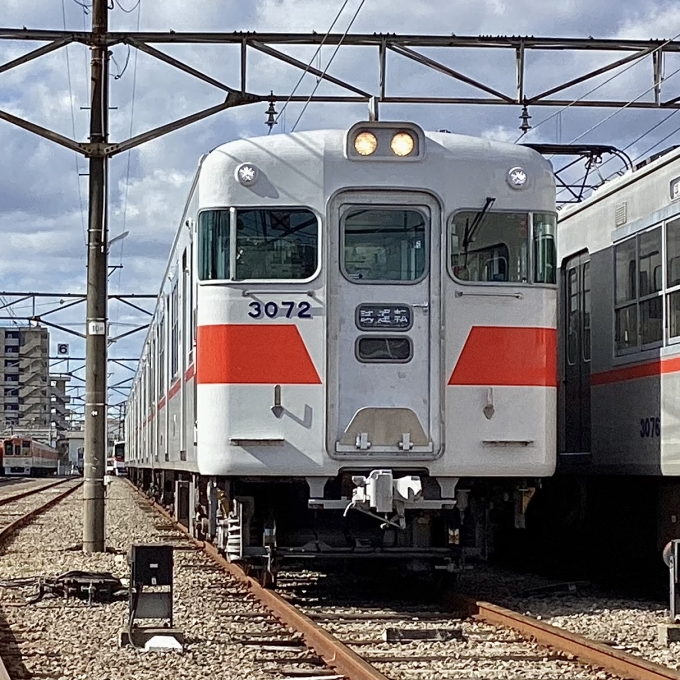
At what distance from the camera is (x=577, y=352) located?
40.2 feet

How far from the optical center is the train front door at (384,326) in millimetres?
9148

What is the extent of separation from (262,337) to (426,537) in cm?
194

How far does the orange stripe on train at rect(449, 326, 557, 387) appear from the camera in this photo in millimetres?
9266

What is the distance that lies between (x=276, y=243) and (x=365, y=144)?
961 millimetres

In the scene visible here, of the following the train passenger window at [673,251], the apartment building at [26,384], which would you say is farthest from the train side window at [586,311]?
the apartment building at [26,384]

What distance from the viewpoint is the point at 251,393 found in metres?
9.18

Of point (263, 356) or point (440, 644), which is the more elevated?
point (263, 356)

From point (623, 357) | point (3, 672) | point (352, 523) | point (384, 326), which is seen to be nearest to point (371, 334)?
point (384, 326)

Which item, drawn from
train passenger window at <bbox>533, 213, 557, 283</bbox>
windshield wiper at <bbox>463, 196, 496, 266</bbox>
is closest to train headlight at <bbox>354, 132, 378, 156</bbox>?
windshield wiper at <bbox>463, 196, 496, 266</bbox>

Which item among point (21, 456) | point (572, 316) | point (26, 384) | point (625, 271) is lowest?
point (21, 456)

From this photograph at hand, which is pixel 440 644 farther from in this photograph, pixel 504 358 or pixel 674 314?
pixel 674 314

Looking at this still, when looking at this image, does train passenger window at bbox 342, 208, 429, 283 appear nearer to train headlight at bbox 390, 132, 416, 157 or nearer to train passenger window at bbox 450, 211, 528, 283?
train passenger window at bbox 450, 211, 528, 283

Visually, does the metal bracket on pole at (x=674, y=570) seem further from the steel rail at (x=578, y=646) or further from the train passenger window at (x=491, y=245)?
the train passenger window at (x=491, y=245)

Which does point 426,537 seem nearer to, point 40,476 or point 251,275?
point 251,275
